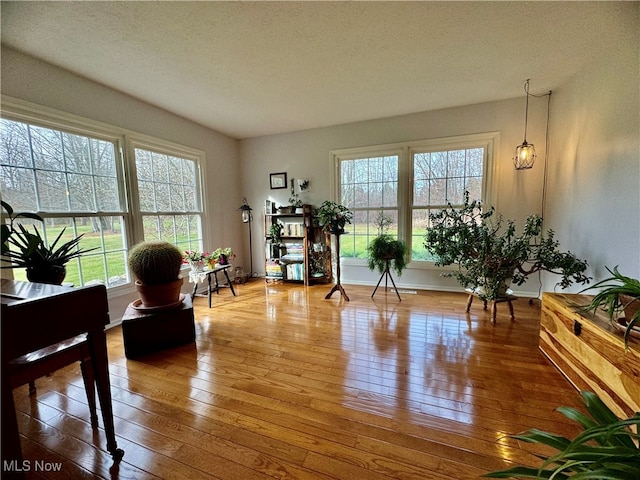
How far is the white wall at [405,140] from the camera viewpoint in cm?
321

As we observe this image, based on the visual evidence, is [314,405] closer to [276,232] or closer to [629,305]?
[629,305]

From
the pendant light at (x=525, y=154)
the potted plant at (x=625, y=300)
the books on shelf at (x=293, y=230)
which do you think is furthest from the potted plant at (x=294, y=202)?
the potted plant at (x=625, y=300)

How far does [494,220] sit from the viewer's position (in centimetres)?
343

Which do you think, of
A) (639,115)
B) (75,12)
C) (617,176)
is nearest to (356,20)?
(75,12)

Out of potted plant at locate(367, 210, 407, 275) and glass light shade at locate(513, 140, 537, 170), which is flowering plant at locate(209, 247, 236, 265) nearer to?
potted plant at locate(367, 210, 407, 275)

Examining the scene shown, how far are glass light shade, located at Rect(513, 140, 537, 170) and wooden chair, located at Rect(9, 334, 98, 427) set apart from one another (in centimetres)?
429

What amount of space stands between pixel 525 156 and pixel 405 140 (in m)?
1.43

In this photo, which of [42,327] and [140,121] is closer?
[42,327]

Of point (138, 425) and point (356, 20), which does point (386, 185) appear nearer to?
point (356, 20)

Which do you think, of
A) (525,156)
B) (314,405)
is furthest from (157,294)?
(525,156)

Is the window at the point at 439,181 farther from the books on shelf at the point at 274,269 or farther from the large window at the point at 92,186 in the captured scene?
the large window at the point at 92,186

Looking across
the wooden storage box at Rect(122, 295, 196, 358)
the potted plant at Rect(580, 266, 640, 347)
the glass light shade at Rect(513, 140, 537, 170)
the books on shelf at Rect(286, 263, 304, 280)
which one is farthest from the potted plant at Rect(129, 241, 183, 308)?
the glass light shade at Rect(513, 140, 537, 170)

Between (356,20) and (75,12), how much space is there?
6.06 ft

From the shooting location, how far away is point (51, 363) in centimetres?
128
